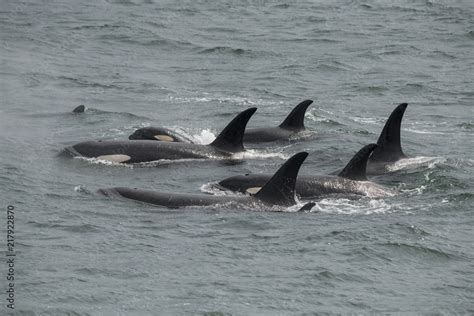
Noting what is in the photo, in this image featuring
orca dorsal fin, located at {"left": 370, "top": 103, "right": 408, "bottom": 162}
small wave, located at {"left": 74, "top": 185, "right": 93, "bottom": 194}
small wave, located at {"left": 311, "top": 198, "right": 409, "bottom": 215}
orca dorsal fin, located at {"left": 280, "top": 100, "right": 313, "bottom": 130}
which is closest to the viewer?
small wave, located at {"left": 311, "top": 198, "right": 409, "bottom": 215}

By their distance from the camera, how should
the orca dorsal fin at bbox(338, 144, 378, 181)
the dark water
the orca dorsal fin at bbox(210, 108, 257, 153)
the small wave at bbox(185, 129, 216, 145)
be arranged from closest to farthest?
1. the dark water
2. the orca dorsal fin at bbox(338, 144, 378, 181)
3. the orca dorsal fin at bbox(210, 108, 257, 153)
4. the small wave at bbox(185, 129, 216, 145)

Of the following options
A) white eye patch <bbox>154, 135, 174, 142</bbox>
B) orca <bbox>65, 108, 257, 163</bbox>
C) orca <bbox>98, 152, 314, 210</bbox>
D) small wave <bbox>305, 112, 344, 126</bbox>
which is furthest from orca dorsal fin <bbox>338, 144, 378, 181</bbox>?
small wave <bbox>305, 112, 344, 126</bbox>

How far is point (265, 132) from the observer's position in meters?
30.1

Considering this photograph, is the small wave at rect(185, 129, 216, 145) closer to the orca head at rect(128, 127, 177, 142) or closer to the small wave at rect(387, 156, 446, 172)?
the orca head at rect(128, 127, 177, 142)

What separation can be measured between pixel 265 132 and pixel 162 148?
3.83 metres

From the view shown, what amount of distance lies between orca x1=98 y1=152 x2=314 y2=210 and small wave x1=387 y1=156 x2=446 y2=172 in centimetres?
512

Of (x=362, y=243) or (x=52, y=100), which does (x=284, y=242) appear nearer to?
(x=362, y=243)

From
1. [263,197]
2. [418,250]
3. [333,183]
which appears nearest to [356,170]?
[333,183]

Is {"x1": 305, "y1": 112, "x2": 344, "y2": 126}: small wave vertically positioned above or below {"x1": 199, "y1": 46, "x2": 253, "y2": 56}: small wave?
above

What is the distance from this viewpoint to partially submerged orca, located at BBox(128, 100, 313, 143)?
2909 centimetres

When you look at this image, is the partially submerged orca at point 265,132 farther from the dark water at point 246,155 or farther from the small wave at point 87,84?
the small wave at point 87,84

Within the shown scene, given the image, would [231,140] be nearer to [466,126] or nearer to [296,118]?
[296,118]

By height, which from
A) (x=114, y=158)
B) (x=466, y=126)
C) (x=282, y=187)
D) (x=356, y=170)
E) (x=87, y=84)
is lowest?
(x=87, y=84)

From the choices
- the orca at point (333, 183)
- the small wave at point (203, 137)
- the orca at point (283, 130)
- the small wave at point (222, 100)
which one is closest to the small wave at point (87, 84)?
the small wave at point (222, 100)
